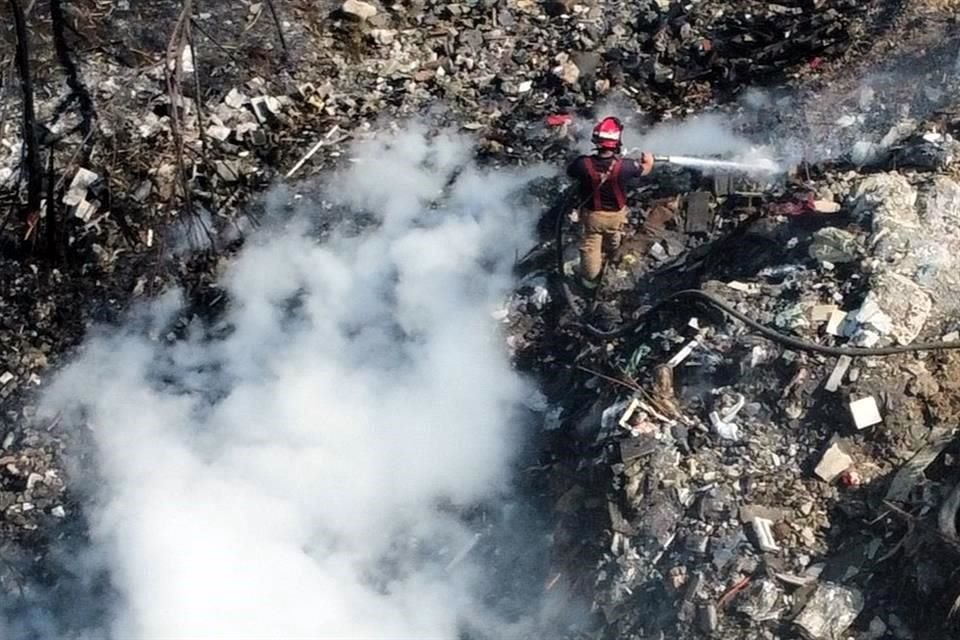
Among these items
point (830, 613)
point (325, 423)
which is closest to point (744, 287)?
point (830, 613)

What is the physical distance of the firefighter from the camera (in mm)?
7512

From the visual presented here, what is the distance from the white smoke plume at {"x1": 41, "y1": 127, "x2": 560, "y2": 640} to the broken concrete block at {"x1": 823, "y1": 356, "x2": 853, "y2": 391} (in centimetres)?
220

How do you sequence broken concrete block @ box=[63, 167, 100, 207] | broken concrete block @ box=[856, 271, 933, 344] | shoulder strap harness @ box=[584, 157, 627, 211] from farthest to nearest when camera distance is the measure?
broken concrete block @ box=[63, 167, 100, 207] → shoulder strap harness @ box=[584, 157, 627, 211] → broken concrete block @ box=[856, 271, 933, 344]

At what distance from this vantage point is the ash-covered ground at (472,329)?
21.1 ft

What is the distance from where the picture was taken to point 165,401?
8062 mm

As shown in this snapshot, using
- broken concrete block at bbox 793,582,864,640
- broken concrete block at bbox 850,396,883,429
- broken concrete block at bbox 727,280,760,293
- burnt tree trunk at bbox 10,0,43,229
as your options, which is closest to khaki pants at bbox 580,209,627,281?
broken concrete block at bbox 727,280,760,293

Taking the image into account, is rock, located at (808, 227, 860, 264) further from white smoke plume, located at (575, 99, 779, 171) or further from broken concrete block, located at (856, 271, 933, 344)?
white smoke plume, located at (575, 99, 779, 171)

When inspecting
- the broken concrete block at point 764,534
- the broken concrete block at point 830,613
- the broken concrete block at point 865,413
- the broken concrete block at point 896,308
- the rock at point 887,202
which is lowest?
the broken concrete block at point 830,613

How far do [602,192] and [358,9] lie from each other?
12.9 ft

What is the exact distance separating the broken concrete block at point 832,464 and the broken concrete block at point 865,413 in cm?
21

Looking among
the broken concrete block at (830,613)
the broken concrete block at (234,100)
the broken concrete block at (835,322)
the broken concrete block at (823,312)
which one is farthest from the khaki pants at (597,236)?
the broken concrete block at (234,100)

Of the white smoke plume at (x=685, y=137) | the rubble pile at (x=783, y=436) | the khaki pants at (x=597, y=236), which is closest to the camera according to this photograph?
the rubble pile at (x=783, y=436)

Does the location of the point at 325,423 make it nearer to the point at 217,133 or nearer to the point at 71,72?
the point at 217,133

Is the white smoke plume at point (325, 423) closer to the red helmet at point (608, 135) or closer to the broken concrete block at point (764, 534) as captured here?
the red helmet at point (608, 135)
